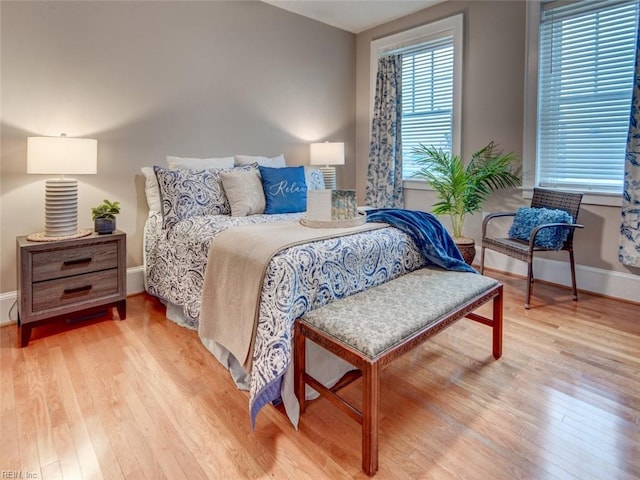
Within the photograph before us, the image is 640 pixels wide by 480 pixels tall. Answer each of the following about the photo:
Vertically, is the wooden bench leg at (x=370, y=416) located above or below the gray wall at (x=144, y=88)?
below

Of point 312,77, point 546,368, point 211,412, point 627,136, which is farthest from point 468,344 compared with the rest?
point 312,77

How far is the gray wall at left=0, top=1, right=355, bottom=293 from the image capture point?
2.56m

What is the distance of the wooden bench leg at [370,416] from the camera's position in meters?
1.30

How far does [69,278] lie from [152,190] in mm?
906

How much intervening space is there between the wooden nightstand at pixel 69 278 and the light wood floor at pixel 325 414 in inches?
7.2

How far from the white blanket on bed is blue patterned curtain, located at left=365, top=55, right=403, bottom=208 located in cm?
225

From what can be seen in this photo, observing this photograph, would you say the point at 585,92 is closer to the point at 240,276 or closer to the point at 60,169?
the point at 240,276

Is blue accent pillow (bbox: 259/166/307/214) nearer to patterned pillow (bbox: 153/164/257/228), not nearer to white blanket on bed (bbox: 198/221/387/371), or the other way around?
patterned pillow (bbox: 153/164/257/228)

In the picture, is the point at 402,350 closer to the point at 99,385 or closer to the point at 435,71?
the point at 99,385

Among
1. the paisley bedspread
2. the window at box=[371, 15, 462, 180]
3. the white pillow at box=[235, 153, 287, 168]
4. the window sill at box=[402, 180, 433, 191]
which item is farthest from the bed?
the window at box=[371, 15, 462, 180]

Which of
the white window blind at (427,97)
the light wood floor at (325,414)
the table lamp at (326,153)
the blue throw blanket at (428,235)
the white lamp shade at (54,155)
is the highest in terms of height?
the white window blind at (427,97)

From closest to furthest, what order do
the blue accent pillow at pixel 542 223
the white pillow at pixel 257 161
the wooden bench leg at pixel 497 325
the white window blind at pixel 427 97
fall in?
the wooden bench leg at pixel 497 325
the blue accent pillow at pixel 542 223
the white pillow at pixel 257 161
the white window blind at pixel 427 97

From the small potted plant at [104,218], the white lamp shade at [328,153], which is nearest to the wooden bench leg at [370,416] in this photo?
the small potted plant at [104,218]

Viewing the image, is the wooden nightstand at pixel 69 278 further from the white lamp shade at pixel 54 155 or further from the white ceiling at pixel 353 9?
the white ceiling at pixel 353 9
